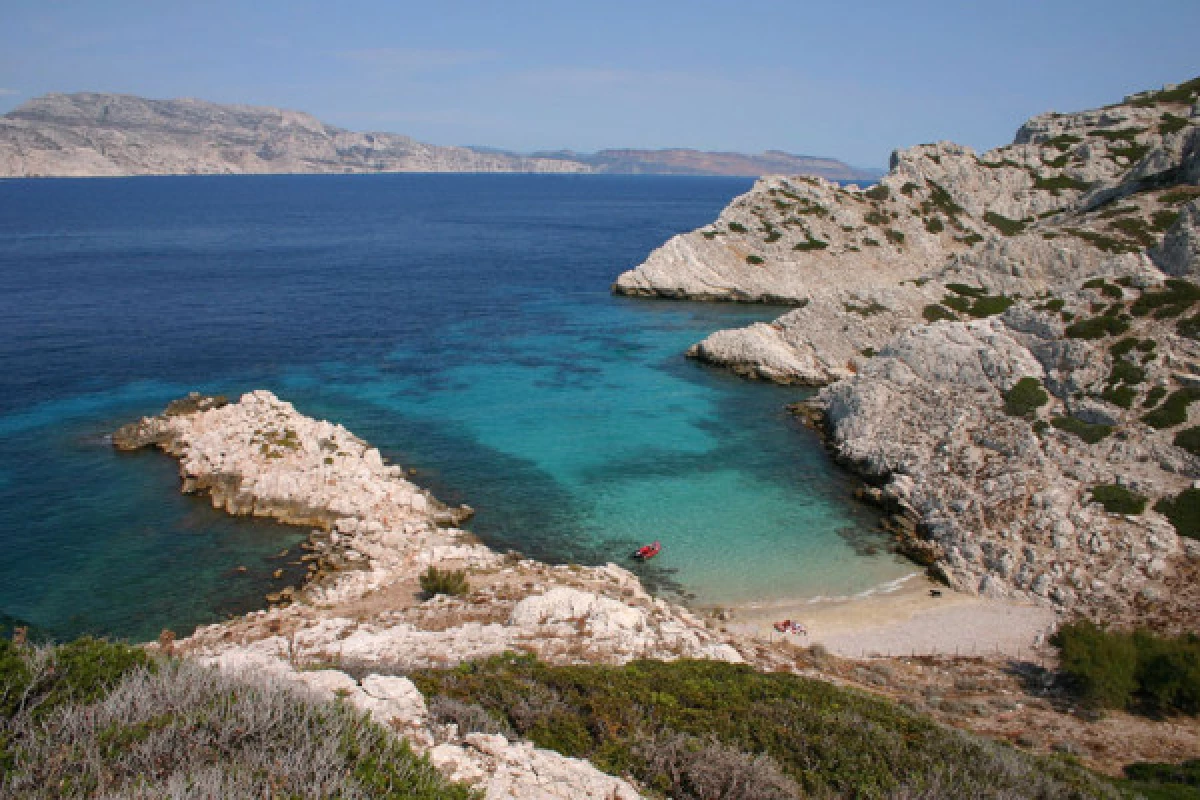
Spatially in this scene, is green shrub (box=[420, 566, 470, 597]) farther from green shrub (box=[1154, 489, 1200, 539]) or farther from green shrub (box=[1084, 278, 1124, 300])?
green shrub (box=[1084, 278, 1124, 300])

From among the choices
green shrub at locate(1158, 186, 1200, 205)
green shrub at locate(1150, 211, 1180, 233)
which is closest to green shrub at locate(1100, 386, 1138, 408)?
green shrub at locate(1150, 211, 1180, 233)

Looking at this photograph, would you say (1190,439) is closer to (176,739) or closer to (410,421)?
(176,739)

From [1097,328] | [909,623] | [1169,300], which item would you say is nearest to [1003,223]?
[1169,300]

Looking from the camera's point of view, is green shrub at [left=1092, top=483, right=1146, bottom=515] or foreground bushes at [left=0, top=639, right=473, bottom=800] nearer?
foreground bushes at [left=0, top=639, right=473, bottom=800]

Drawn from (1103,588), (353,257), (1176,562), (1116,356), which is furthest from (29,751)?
(353,257)

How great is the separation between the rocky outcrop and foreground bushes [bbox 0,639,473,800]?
1190mm

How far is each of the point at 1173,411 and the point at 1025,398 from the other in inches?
232

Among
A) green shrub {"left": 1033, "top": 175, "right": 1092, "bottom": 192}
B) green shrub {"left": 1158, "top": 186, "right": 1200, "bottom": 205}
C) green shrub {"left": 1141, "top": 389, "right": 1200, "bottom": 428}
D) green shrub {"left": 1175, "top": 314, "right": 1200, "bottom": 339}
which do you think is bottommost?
green shrub {"left": 1141, "top": 389, "right": 1200, "bottom": 428}

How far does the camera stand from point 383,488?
3231 centimetres

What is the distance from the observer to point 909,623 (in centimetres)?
2561

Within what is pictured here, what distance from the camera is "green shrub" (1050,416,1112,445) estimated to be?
109 ft

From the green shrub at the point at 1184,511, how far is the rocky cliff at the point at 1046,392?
6cm

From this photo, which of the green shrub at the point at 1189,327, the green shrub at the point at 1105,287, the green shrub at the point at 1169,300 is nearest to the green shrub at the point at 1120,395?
the green shrub at the point at 1189,327

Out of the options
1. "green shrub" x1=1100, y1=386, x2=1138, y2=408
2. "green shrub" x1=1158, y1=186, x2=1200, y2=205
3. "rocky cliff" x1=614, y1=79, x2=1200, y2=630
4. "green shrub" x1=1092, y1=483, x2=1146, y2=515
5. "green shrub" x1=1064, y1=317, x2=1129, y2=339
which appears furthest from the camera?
"green shrub" x1=1158, y1=186, x2=1200, y2=205
